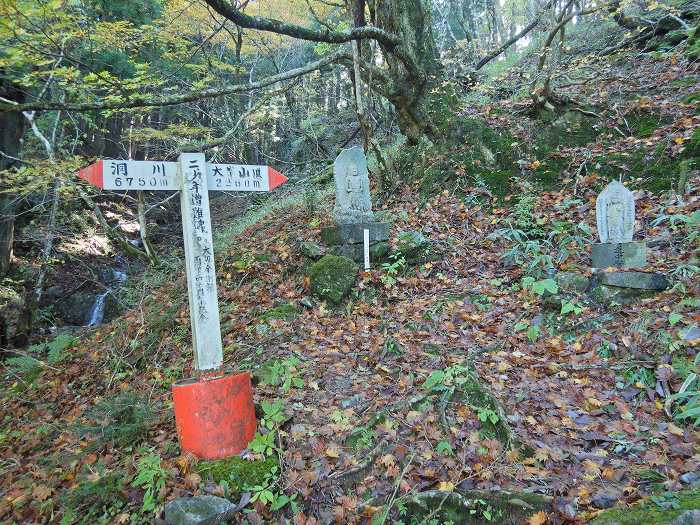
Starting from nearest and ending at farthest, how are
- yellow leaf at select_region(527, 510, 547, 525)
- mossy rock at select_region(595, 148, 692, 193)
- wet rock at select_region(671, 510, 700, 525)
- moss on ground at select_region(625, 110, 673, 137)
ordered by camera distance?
1. wet rock at select_region(671, 510, 700, 525)
2. yellow leaf at select_region(527, 510, 547, 525)
3. mossy rock at select_region(595, 148, 692, 193)
4. moss on ground at select_region(625, 110, 673, 137)

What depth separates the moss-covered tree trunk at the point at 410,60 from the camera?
9305 millimetres

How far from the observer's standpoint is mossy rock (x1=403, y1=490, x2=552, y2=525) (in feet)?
9.59

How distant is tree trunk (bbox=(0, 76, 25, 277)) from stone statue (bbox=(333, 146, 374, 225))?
640 centimetres

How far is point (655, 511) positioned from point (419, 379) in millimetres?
2331

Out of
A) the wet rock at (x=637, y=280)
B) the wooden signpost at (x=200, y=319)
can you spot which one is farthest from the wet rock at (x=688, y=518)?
the wet rock at (x=637, y=280)

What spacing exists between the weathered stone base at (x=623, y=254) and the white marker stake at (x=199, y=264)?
4.91 metres

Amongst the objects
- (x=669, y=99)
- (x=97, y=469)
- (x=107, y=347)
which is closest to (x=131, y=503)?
(x=97, y=469)

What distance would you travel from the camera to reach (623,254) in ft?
18.0

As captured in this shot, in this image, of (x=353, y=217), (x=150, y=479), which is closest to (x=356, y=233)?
(x=353, y=217)

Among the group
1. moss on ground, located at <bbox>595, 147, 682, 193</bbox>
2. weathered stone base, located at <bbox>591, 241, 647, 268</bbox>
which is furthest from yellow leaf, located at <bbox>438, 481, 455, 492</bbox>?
moss on ground, located at <bbox>595, 147, 682, 193</bbox>

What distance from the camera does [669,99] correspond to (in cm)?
879

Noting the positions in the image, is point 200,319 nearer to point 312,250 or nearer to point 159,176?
point 159,176

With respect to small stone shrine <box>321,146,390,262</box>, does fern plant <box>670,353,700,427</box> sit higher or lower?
lower

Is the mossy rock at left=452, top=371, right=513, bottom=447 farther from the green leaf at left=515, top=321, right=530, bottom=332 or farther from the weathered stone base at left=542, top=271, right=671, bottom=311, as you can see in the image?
the weathered stone base at left=542, top=271, right=671, bottom=311
